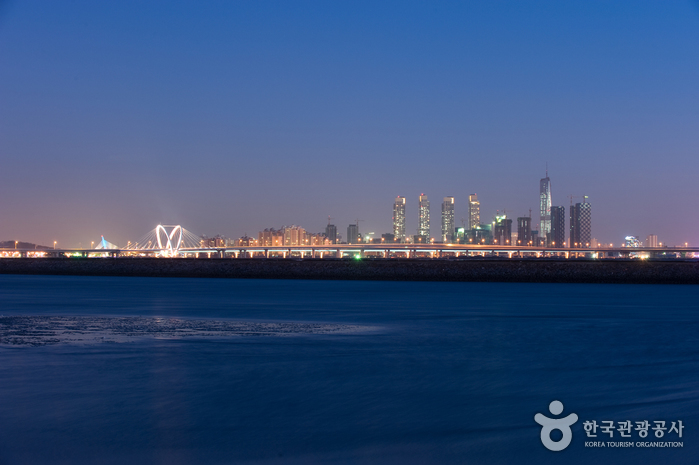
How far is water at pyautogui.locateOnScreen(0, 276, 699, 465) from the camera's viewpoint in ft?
21.0

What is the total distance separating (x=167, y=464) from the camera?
5984 millimetres

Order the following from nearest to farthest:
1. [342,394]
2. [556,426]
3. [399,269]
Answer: [556,426]
[342,394]
[399,269]

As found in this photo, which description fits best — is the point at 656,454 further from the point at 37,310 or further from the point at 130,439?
the point at 37,310

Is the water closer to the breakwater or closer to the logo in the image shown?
the logo

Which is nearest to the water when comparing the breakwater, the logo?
the logo

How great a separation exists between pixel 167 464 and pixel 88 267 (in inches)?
2533

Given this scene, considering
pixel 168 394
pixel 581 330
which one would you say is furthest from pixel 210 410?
pixel 581 330

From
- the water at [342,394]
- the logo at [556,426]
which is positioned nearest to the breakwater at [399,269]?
the water at [342,394]

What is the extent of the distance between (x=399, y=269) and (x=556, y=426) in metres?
45.8

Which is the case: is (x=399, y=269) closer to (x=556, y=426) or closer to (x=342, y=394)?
(x=342, y=394)

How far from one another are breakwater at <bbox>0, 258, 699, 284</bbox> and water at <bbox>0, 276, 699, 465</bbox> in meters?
33.5

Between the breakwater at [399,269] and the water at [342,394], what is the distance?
1320 inches

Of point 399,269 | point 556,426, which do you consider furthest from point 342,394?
point 399,269

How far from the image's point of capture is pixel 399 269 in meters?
53.1
